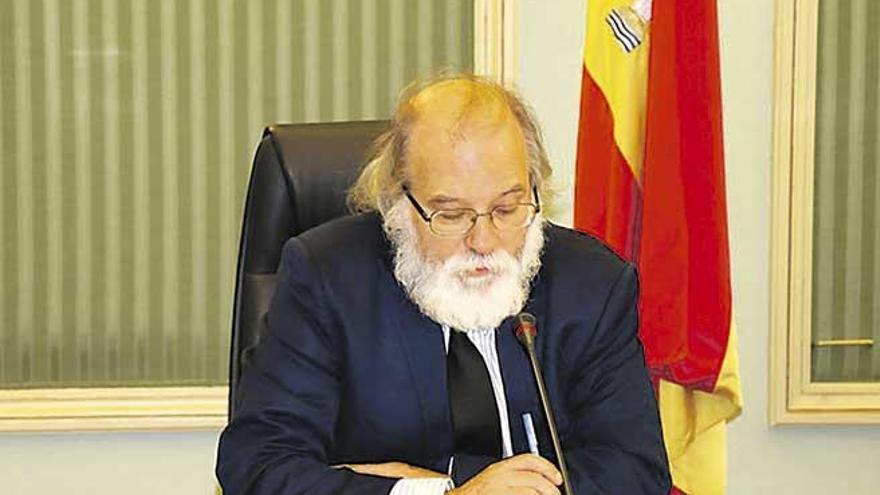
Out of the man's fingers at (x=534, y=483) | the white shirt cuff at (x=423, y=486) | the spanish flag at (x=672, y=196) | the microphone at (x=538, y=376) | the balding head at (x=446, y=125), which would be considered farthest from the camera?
the spanish flag at (x=672, y=196)

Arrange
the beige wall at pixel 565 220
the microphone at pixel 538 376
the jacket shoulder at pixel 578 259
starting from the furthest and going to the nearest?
1. the beige wall at pixel 565 220
2. the jacket shoulder at pixel 578 259
3. the microphone at pixel 538 376

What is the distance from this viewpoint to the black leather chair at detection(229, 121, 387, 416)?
246 cm

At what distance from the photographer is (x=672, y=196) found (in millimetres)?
3201

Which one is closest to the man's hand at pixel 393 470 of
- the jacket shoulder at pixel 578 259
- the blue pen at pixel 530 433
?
the blue pen at pixel 530 433

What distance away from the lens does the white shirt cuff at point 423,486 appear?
83.6 inches

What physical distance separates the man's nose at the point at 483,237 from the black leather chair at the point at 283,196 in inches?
12.0

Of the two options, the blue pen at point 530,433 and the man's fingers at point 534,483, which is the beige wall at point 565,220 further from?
the man's fingers at point 534,483

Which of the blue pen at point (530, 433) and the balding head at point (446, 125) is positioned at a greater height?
the balding head at point (446, 125)

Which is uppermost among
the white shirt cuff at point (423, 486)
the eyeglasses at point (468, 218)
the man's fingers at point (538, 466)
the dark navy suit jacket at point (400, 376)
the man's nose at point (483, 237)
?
the eyeglasses at point (468, 218)

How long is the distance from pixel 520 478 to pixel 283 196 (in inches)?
26.4

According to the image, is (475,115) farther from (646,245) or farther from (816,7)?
(816,7)

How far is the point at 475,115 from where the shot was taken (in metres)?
2.23

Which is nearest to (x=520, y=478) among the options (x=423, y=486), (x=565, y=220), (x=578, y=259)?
(x=423, y=486)

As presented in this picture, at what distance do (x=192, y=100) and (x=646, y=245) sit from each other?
44.1 inches
